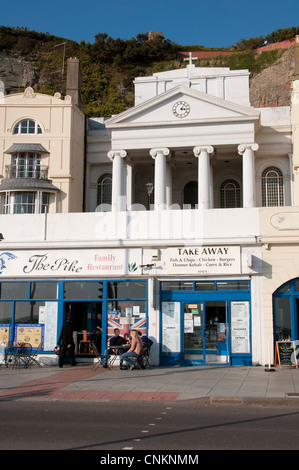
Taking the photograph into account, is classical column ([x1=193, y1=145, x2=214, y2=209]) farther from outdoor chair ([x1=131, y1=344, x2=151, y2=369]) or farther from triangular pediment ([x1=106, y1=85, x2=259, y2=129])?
outdoor chair ([x1=131, y1=344, x2=151, y2=369])

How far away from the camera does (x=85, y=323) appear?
59.6 feet

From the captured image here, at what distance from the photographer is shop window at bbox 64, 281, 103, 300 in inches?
709

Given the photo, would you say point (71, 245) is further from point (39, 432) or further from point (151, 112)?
point (151, 112)

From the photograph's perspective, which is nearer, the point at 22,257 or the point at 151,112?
the point at 22,257

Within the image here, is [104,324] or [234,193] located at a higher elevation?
[234,193]

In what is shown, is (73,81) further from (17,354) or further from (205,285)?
(17,354)

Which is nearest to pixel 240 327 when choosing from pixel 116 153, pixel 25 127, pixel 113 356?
pixel 113 356

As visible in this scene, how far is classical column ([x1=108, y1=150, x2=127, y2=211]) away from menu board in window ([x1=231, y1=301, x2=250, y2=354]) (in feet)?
42.8

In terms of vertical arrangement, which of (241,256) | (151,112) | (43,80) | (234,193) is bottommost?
(241,256)

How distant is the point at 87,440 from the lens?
7367 mm

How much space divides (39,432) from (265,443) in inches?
136

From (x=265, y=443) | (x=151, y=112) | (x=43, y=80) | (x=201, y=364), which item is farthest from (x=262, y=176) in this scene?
(x=43, y=80)

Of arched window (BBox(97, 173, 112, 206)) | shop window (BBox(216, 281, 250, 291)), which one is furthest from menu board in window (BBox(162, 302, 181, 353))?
arched window (BBox(97, 173, 112, 206))

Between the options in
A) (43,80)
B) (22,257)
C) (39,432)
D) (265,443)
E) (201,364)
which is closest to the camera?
(265,443)
